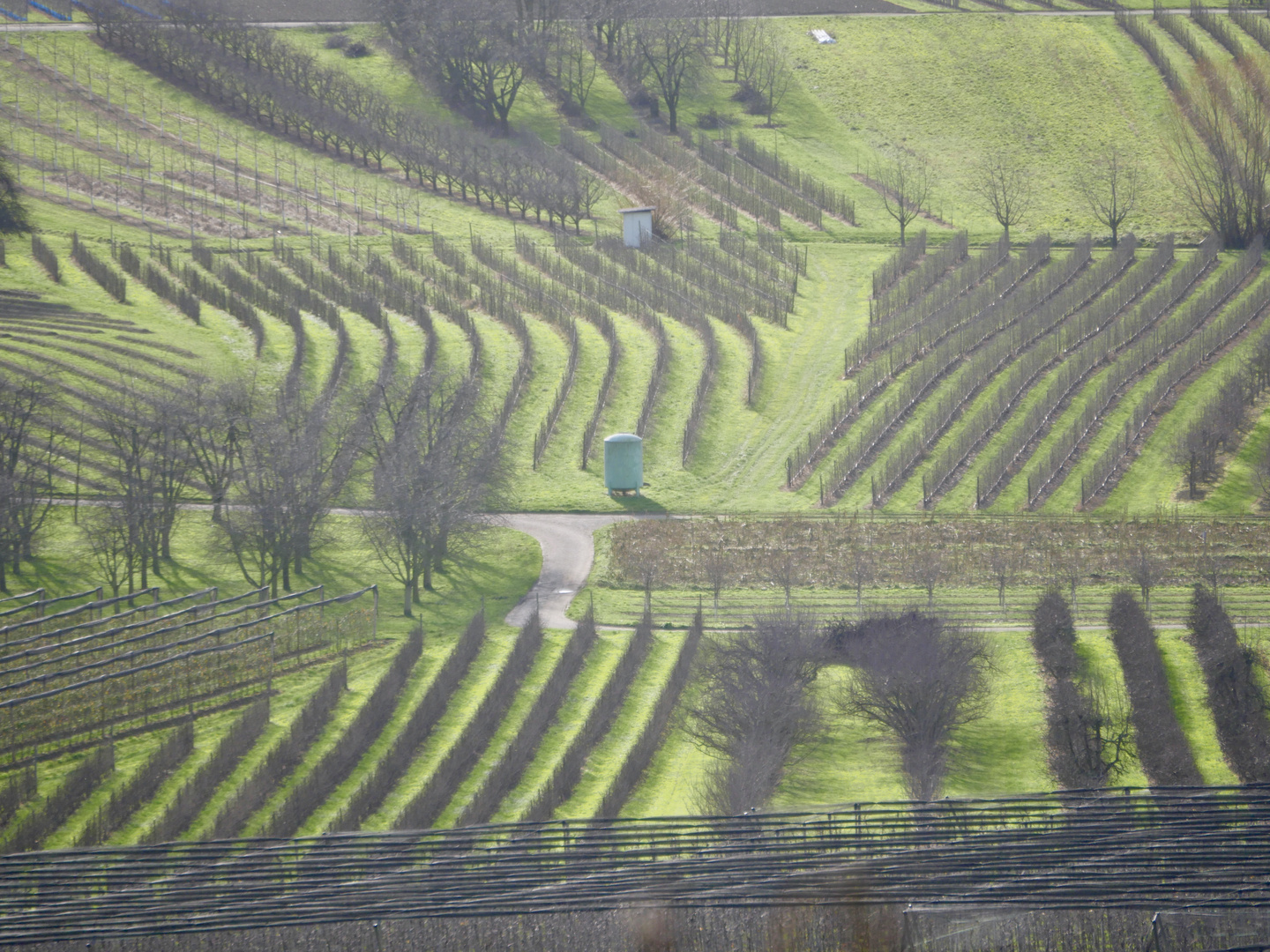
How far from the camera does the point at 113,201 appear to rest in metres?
73.3

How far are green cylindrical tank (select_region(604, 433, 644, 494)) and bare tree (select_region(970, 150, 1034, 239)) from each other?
35021mm

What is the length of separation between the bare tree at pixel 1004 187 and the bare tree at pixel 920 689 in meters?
47.4

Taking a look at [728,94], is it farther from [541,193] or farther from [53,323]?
[53,323]

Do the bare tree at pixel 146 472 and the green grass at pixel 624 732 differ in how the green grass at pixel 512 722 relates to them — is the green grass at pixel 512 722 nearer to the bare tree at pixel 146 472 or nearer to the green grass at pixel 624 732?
the green grass at pixel 624 732

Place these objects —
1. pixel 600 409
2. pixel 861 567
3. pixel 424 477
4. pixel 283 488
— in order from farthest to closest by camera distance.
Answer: pixel 600 409 < pixel 861 567 < pixel 424 477 < pixel 283 488

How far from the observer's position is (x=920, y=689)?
30.0m

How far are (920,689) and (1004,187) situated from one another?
5438cm

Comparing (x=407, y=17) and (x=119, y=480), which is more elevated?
(x=407, y=17)

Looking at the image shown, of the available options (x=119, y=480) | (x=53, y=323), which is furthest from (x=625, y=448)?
(x=53, y=323)

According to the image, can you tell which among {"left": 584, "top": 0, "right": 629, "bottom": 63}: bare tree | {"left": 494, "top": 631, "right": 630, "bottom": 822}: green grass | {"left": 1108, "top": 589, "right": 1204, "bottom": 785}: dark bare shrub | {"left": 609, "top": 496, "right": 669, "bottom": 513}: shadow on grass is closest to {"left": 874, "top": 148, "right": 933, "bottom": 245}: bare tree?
{"left": 584, "top": 0, "right": 629, "bottom": 63}: bare tree

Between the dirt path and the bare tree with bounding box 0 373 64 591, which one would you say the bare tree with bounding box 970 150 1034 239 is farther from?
the bare tree with bounding box 0 373 64 591

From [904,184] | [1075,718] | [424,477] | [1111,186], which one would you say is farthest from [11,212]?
[1111,186]

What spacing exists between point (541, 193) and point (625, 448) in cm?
3139

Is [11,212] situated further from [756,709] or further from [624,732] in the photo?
[756,709]
